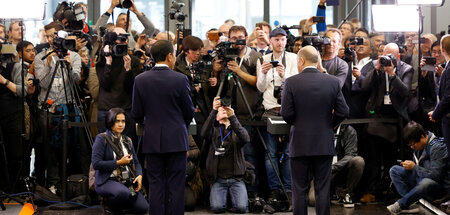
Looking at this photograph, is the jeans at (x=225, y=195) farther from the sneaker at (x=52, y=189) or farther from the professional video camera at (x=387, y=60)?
the professional video camera at (x=387, y=60)

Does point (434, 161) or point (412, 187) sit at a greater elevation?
point (434, 161)

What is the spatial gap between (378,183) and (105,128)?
8.95ft

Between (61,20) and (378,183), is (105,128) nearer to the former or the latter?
(61,20)

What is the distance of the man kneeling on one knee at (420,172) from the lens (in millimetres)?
5719

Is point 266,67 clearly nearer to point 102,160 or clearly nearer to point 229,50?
point 229,50

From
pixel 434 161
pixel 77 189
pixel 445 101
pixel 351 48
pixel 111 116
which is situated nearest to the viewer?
pixel 445 101

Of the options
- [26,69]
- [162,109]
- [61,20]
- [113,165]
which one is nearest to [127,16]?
[61,20]

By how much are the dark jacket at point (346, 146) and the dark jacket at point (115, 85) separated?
2.07m

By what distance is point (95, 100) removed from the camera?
6.78m

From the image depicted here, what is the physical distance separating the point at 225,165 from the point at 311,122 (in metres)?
Result: 1.52

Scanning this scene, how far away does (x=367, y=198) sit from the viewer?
21.0 feet

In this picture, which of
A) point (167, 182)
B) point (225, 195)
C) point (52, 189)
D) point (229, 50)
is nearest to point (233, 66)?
point (229, 50)

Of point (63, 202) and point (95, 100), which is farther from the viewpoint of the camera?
point (95, 100)

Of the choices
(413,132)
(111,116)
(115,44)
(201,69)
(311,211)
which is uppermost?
(115,44)
